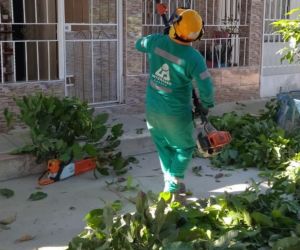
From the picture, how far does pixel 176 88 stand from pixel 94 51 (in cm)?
384

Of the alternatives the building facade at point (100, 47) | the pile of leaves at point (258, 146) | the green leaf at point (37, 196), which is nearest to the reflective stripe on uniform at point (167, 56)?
the green leaf at point (37, 196)

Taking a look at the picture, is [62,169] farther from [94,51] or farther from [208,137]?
[94,51]

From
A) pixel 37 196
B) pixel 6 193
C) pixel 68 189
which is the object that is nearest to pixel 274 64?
pixel 68 189

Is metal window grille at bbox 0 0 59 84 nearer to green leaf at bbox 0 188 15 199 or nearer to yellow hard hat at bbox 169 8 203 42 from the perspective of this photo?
green leaf at bbox 0 188 15 199

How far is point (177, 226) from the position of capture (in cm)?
365

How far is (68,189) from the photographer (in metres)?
5.32

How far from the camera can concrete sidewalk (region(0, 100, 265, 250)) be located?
425 centimetres

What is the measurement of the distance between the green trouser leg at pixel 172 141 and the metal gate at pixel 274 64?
6.02m

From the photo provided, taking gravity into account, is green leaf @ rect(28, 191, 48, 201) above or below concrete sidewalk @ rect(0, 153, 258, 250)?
above

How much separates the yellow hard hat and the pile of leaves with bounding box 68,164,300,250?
130cm

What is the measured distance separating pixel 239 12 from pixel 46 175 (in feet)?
19.3

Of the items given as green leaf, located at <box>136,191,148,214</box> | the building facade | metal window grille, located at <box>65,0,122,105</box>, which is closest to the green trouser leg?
green leaf, located at <box>136,191,148,214</box>

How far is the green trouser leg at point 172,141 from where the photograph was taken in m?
4.44

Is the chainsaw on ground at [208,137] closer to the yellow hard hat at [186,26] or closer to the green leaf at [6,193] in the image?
the yellow hard hat at [186,26]
